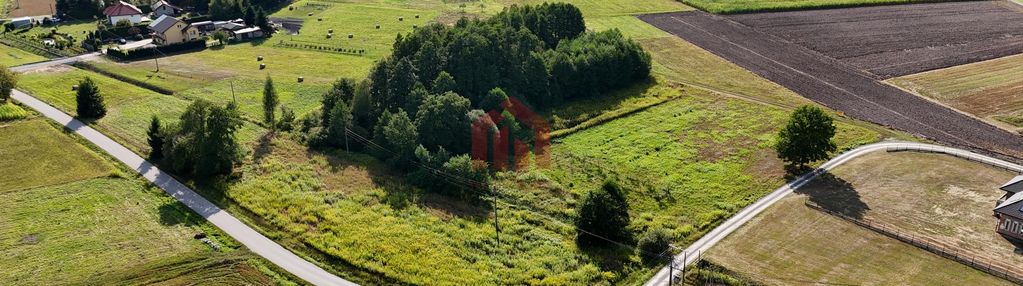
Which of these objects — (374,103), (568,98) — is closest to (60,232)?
(374,103)

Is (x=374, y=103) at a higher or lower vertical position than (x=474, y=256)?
higher

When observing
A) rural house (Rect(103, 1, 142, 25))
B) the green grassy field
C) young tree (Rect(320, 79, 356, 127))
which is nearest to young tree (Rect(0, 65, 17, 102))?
the green grassy field

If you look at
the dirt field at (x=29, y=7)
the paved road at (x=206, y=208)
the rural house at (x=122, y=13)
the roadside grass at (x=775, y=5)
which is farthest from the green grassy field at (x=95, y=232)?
the roadside grass at (x=775, y=5)

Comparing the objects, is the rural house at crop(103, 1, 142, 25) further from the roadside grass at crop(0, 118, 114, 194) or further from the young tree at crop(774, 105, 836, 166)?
the young tree at crop(774, 105, 836, 166)

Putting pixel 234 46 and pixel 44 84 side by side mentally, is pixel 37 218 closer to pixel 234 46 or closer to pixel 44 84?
pixel 44 84

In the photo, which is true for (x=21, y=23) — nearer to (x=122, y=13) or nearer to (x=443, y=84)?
(x=122, y=13)

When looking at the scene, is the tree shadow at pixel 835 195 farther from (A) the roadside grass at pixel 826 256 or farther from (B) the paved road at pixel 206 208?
(B) the paved road at pixel 206 208
